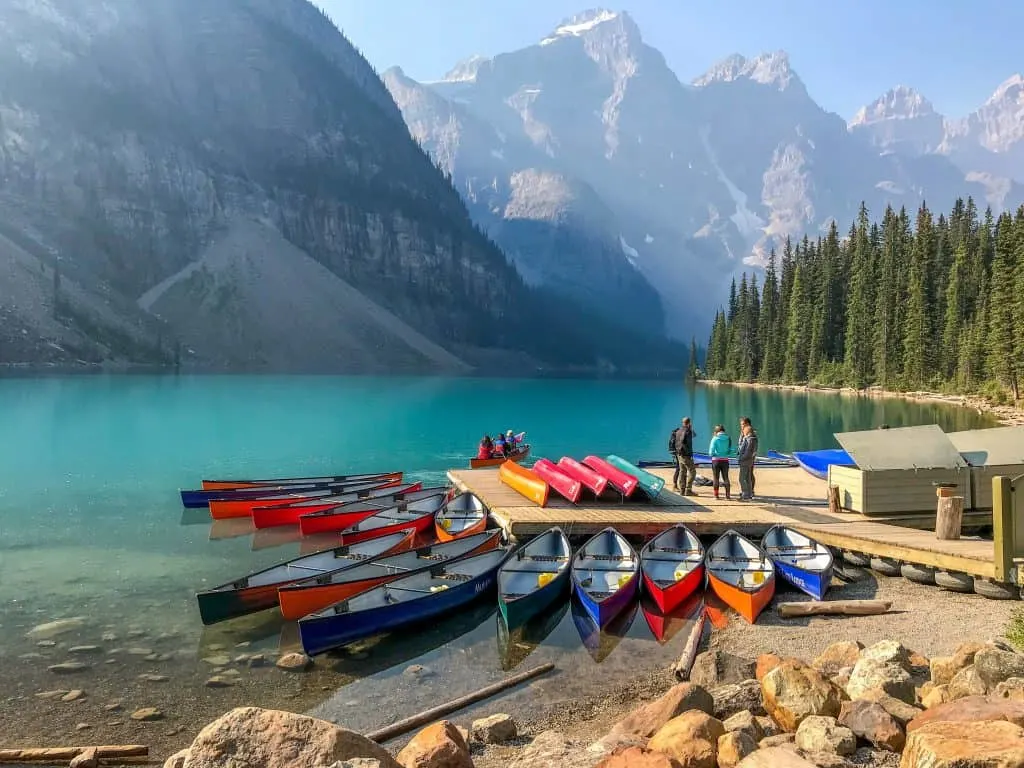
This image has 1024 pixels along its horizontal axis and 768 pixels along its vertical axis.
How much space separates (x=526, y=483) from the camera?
78.4 ft

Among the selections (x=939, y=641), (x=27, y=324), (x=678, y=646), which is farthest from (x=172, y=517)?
(x=27, y=324)

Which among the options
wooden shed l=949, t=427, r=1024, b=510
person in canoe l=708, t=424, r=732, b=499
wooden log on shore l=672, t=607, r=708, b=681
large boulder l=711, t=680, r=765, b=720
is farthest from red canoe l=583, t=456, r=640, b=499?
large boulder l=711, t=680, r=765, b=720

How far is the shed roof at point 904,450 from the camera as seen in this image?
19.9 m

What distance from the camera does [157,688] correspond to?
12.3 meters

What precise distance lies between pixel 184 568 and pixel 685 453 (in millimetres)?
15365

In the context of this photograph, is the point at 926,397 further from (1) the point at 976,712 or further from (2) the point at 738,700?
(1) the point at 976,712

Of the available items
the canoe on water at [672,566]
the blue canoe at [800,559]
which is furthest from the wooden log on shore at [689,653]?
the blue canoe at [800,559]

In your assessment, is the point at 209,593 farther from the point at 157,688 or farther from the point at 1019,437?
the point at 1019,437

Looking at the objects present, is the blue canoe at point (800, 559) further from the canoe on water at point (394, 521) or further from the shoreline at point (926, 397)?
the shoreline at point (926, 397)

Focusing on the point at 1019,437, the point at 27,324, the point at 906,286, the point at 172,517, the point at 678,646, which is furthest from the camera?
the point at 27,324

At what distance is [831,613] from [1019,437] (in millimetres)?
9665

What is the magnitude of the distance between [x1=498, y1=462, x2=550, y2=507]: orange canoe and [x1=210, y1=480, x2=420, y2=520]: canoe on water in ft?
13.3

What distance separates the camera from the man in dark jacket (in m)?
23.1

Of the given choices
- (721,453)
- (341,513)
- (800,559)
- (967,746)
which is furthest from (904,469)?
(341,513)
